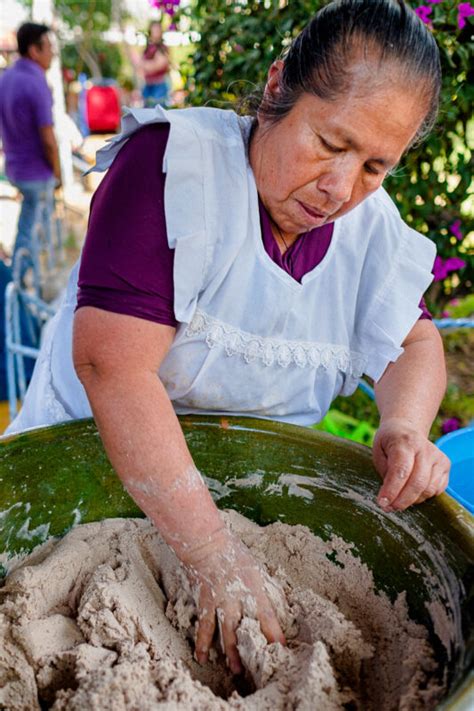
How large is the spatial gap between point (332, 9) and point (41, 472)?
980 millimetres

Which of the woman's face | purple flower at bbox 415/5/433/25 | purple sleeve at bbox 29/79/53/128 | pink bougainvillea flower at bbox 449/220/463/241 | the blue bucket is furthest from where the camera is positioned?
purple sleeve at bbox 29/79/53/128

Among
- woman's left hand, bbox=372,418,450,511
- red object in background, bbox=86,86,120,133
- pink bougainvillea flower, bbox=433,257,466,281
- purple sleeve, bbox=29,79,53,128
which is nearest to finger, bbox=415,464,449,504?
woman's left hand, bbox=372,418,450,511

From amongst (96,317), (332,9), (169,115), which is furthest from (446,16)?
(96,317)

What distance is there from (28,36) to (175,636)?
5.01m

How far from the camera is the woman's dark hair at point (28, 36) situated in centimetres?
500

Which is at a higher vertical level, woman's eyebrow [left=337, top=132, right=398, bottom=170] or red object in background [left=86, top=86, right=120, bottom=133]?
woman's eyebrow [left=337, top=132, right=398, bottom=170]

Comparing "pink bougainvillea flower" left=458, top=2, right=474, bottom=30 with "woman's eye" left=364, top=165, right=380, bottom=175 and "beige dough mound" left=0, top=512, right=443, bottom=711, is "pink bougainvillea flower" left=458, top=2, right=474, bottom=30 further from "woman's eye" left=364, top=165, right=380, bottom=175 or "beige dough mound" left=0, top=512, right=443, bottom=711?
"beige dough mound" left=0, top=512, right=443, bottom=711

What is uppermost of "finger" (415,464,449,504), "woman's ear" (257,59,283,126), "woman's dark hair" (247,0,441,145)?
"woman's dark hair" (247,0,441,145)

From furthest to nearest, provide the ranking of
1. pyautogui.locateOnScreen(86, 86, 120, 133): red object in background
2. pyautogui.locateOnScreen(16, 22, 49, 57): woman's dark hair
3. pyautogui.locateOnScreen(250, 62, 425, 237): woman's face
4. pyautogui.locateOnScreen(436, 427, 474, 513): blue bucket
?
pyautogui.locateOnScreen(86, 86, 120, 133): red object in background → pyautogui.locateOnScreen(16, 22, 49, 57): woman's dark hair → pyautogui.locateOnScreen(436, 427, 474, 513): blue bucket → pyautogui.locateOnScreen(250, 62, 425, 237): woman's face

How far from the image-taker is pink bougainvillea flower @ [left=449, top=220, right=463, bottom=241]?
9.63ft

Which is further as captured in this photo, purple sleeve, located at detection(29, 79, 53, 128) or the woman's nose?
purple sleeve, located at detection(29, 79, 53, 128)

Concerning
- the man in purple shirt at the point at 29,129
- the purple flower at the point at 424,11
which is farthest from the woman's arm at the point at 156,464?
the man in purple shirt at the point at 29,129

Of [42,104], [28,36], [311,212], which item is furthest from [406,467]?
[28,36]

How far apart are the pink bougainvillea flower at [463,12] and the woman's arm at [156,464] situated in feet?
6.19
